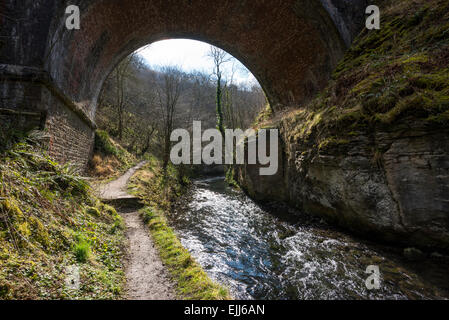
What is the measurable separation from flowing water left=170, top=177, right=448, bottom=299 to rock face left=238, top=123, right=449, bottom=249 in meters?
0.45

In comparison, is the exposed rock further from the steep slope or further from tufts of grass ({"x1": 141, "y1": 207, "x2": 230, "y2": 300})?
tufts of grass ({"x1": 141, "y1": 207, "x2": 230, "y2": 300})

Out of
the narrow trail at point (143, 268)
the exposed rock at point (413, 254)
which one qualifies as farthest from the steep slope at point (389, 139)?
the narrow trail at point (143, 268)

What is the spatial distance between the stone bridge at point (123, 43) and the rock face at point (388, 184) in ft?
18.4

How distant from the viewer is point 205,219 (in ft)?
20.7

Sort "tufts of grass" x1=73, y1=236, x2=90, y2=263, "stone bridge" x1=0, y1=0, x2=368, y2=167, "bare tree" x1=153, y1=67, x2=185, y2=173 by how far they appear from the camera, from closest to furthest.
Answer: "tufts of grass" x1=73, y1=236, x2=90, y2=263, "stone bridge" x1=0, y1=0, x2=368, y2=167, "bare tree" x1=153, y1=67, x2=185, y2=173

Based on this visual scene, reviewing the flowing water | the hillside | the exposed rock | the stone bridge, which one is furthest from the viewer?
the stone bridge

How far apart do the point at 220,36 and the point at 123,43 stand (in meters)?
4.19

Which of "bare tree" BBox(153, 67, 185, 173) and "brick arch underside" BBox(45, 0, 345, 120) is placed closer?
"brick arch underside" BBox(45, 0, 345, 120)

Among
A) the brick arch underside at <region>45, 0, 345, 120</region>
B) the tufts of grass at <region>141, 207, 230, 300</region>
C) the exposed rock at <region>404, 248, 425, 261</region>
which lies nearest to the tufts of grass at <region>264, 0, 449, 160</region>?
the exposed rock at <region>404, 248, 425, 261</region>

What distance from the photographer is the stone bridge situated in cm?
477

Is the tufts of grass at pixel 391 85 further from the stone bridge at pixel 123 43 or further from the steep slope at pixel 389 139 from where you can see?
the stone bridge at pixel 123 43

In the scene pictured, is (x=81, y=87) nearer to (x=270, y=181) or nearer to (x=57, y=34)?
(x=57, y=34)

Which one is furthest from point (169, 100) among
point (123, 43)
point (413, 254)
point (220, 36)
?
point (413, 254)
